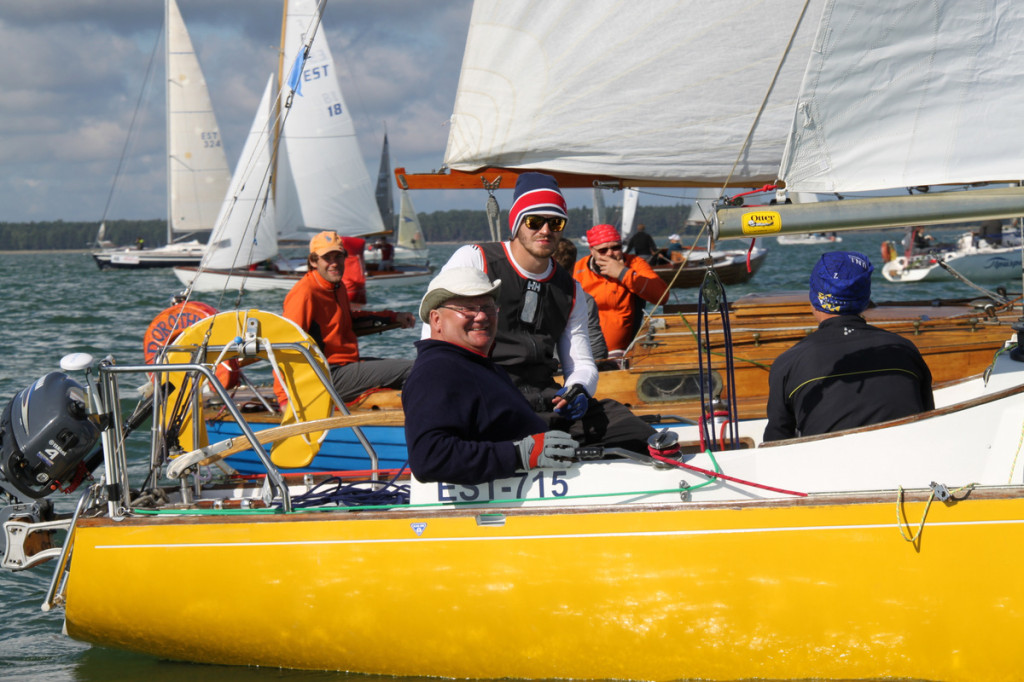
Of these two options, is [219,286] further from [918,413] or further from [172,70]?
[918,413]

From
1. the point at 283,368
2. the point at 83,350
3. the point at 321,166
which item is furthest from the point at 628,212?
the point at 283,368

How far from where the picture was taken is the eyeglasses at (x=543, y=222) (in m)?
3.81

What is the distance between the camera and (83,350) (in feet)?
45.3

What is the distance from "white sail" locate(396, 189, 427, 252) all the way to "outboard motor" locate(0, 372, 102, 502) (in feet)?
178

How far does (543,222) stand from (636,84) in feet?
4.30

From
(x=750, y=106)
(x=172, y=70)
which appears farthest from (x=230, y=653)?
(x=172, y=70)

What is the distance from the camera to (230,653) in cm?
372

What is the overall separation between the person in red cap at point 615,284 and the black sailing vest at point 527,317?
9.35ft

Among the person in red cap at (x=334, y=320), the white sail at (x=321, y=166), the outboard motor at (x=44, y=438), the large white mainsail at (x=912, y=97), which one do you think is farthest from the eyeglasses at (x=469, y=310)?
the white sail at (x=321, y=166)

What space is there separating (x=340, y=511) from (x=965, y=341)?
4.30m

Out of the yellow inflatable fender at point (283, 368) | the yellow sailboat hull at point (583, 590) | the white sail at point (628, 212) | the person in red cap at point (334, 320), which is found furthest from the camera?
the white sail at point (628, 212)

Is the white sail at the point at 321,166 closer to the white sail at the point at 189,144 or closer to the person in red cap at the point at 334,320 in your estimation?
the white sail at the point at 189,144

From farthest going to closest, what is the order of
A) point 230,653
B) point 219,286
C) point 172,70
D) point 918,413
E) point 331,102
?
point 172,70 < point 219,286 < point 331,102 < point 230,653 < point 918,413

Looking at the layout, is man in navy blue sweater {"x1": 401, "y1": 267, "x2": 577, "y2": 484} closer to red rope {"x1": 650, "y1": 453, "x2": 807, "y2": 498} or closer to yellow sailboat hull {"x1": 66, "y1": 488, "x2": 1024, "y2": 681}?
yellow sailboat hull {"x1": 66, "y1": 488, "x2": 1024, "y2": 681}
